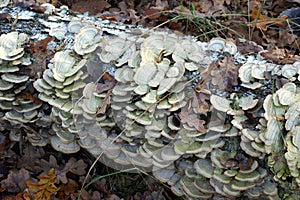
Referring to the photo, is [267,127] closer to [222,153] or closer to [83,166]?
[222,153]

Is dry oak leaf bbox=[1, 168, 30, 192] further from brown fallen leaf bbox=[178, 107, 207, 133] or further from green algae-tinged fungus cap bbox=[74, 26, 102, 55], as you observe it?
brown fallen leaf bbox=[178, 107, 207, 133]

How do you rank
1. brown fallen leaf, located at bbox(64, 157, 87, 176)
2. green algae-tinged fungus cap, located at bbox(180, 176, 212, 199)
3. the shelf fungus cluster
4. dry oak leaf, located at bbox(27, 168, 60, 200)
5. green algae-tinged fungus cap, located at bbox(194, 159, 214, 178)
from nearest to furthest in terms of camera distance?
1. the shelf fungus cluster
2. green algae-tinged fungus cap, located at bbox(194, 159, 214, 178)
3. green algae-tinged fungus cap, located at bbox(180, 176, 212, 199)
4. dry oak leaf, located at bbox(27, 168, 60, 200)
5. brown fallen leaf, located at bbox(64, 157, 87, 176)

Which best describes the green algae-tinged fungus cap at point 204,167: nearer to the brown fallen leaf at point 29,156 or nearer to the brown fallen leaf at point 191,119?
the brown fallen leaf at point 191,119

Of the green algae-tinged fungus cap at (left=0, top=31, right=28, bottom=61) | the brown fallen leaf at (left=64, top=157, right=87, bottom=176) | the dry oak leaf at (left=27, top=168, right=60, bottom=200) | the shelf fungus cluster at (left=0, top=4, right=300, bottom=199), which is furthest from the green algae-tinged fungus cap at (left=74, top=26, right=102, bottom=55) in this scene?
the dry oak leaf at (left=27, top=168, right=60, bottom=200)

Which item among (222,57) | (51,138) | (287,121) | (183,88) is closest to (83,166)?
(51,138)

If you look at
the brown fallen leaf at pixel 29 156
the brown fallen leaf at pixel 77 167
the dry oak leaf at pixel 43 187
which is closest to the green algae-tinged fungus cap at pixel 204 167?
the brown fallen leaf at pixel 77 167

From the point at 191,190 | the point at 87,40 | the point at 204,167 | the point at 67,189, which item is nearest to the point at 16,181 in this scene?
the point at 67,189
